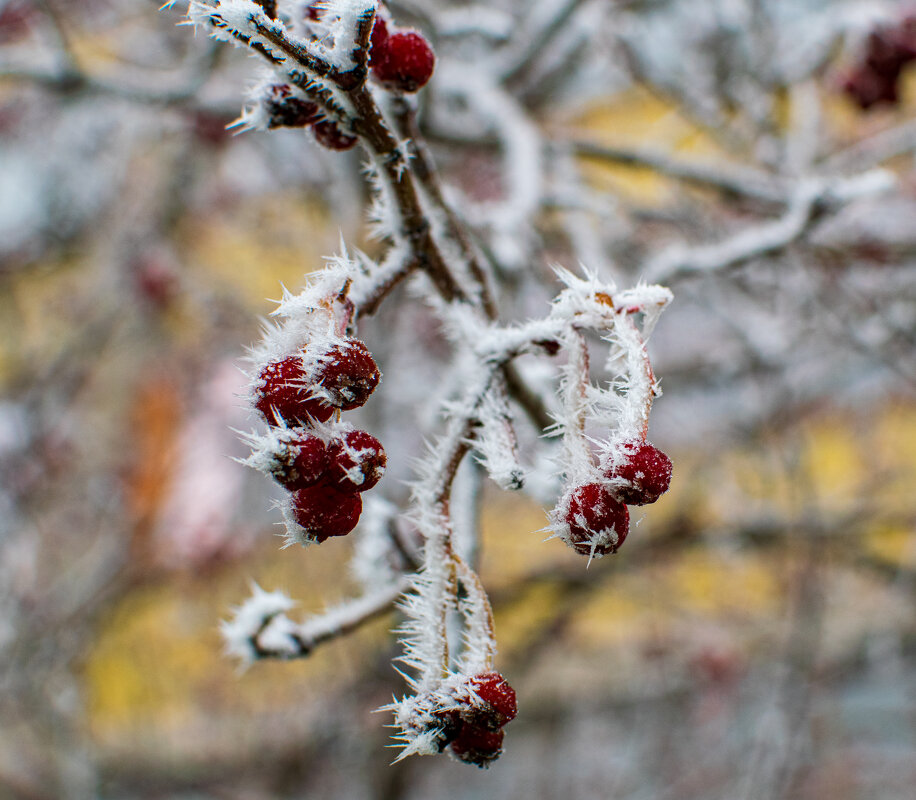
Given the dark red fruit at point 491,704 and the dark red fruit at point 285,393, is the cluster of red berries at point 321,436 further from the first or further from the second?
the dark red fruit at point 491,704

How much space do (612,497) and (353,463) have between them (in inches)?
7.1

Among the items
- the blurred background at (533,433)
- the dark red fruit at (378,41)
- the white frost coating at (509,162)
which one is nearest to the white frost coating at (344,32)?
the dark red fruit at (378,41)

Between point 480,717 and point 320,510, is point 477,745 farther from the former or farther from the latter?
point 320,510

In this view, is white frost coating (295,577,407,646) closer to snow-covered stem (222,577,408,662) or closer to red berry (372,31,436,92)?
snow-covered stem (222,577,408,662)

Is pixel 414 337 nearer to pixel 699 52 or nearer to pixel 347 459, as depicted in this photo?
pixel 699 52

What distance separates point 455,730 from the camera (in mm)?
537

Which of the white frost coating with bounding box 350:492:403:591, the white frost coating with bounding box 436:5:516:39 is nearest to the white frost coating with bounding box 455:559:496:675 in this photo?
the white frost coating with bounding box 350:492:403:591

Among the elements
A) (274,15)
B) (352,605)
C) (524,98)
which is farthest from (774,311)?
(274,15)

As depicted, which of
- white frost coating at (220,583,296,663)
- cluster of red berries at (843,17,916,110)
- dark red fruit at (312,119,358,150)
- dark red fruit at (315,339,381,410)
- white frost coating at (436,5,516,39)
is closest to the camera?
dark red fruit at (315,339,381,410)

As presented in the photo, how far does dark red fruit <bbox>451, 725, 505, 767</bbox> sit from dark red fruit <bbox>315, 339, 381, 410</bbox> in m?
0.25

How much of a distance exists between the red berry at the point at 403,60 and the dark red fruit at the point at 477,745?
20.1 inches

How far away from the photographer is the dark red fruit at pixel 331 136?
61cm

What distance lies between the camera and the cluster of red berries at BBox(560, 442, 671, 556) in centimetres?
51

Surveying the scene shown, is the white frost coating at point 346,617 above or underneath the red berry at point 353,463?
above
